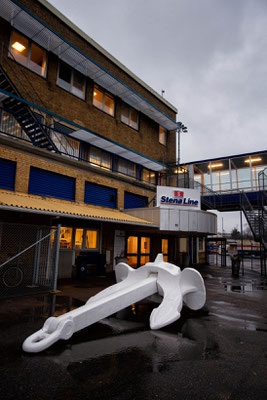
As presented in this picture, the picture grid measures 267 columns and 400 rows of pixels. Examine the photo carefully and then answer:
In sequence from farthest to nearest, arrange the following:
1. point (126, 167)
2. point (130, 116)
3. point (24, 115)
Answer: point (130, 116), point (126, 167), point (24, 115)

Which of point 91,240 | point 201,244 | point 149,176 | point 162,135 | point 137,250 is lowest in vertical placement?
point 137,250

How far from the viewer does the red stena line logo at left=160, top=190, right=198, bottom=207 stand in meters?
16.5

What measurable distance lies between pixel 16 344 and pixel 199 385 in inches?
127

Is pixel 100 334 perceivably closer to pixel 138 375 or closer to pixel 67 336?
pixel 67 336

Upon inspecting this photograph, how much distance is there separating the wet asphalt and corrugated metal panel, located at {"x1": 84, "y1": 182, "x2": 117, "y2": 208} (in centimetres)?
924

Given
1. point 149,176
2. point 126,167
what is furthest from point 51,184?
point 149,176

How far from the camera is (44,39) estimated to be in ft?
47.8

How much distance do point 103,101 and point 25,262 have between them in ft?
41.8

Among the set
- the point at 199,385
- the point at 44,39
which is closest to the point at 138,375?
the point at 199,385

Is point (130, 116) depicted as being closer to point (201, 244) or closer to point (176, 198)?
point (176, 198)

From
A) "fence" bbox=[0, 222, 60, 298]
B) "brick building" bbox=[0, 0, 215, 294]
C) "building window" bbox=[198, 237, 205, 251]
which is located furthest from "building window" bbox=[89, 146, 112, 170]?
"building window" bbox=[198, 237, 205, 251]

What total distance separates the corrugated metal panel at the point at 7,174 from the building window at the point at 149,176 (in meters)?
11.3

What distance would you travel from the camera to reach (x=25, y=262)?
11.5 meters

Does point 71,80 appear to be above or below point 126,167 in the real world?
above
